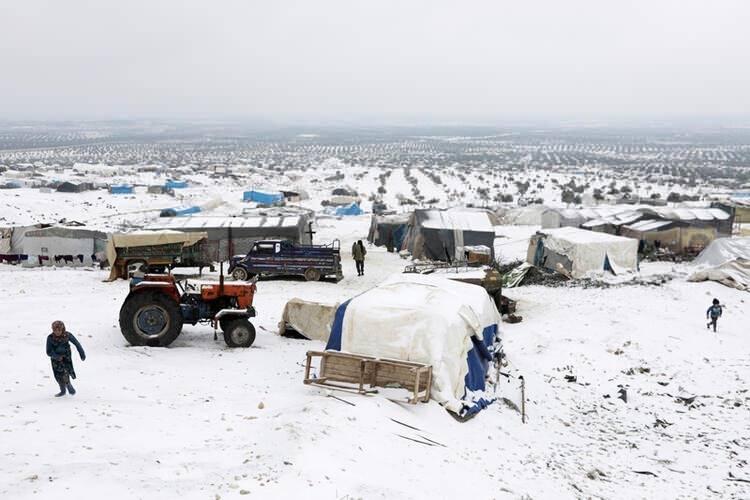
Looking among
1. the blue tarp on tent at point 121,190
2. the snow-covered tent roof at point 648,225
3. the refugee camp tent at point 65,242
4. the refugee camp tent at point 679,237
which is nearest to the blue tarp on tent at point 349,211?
the blue tarp on tent at point 121,190

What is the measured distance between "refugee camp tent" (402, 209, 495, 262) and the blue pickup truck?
6064mm

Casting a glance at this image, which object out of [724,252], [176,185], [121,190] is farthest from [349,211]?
[724,252]

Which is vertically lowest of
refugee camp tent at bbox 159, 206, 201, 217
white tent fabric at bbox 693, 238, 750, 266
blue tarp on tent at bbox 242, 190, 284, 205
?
blue tarp on tent at bbox 242, 190, 284, 205

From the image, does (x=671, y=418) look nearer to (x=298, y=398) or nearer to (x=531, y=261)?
(x=298, y=398)

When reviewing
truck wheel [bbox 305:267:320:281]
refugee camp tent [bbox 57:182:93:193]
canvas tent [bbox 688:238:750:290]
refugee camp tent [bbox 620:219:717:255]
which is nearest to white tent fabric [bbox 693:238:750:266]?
canvas tent [bbox 688:238:750:290]

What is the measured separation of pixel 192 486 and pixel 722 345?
13.3 m

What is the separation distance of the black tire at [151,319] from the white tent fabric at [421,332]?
11.4 ft

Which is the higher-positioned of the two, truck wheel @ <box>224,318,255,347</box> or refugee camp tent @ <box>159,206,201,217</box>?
truck wheel @ <box>224,318,255,347</box>

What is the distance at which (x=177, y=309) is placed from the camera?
40.1 ft

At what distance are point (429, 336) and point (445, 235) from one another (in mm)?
17190

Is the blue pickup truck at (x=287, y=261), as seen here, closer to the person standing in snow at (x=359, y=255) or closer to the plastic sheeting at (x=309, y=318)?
the person standing in snow at (x=359, y=255)

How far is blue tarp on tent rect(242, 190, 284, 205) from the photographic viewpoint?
5566 centimetres

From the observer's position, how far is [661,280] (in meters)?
21.0

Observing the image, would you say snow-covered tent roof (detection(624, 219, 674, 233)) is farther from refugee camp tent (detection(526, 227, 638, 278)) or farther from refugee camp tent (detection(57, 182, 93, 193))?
refugee camp tent (detection(57, 182, 93, 193))
